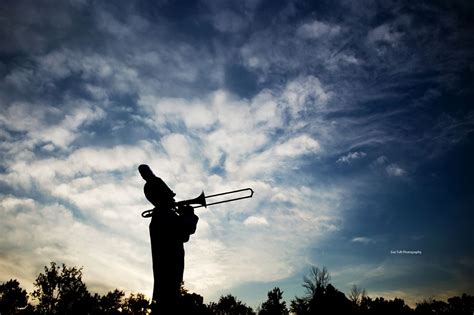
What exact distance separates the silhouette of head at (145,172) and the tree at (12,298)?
6087cm

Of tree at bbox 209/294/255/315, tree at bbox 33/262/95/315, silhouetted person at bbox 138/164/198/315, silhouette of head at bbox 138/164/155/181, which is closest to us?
silhouetted person at bbox 138/164/198/315

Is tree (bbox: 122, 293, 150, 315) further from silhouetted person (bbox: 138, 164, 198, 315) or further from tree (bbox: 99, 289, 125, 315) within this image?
silhouetted person (bbox: 138, 164, 198, 315)

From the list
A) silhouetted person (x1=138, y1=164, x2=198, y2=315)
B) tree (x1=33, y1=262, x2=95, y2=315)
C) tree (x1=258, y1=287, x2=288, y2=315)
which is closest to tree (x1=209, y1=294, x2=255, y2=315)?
tree (x1=258, y1=287, x2=288, y2=315)

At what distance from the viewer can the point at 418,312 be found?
50.3 m

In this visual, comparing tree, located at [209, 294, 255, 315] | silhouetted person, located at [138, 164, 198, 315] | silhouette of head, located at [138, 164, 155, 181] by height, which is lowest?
tree, located at [209, 294, 255, 315]

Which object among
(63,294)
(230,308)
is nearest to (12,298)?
(63,294)

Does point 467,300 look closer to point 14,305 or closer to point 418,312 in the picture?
point 418,312

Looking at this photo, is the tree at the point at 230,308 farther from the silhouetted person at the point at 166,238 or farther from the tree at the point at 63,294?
the silhouetted person at the point at 166,238

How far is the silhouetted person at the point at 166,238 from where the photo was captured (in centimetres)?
340

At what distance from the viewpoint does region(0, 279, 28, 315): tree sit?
44281 mm

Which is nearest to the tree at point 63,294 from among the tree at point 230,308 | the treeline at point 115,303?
the treeline at point 115,303

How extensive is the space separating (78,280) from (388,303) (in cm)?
5889

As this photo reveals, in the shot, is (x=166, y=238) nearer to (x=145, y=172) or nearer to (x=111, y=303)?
(x=145, y=172)

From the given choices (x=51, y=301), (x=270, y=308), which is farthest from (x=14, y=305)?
(x=270, y=308)
